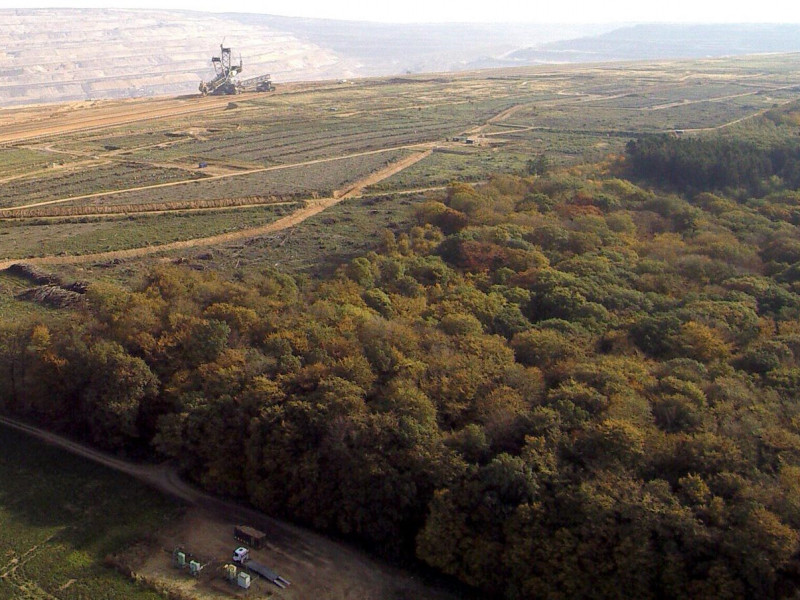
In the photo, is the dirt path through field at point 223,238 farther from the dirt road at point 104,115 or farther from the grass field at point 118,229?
the dirt road at point 104,115

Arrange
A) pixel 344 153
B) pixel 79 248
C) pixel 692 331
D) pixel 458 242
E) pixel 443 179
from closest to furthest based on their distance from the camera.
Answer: pixel 692 331
pixel 458 242
pixel 79 248
pixel 443 179
pixel 344 153

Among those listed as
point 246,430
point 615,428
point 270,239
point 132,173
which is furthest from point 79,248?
point 615,428

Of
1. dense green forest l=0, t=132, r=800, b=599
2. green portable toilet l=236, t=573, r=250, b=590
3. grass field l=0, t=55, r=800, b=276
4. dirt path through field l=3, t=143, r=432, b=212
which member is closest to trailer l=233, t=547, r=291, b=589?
green portable toilet l=236, t=573, r=250, b=590

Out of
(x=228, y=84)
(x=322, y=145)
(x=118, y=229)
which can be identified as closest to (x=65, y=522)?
(x=118, y=229)

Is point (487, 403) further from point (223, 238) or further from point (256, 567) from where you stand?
point (223, 238)

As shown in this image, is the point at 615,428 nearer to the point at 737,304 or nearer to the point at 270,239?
the point at 737,304

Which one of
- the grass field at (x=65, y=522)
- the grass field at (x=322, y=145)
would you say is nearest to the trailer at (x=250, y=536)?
the grass field at (x=65, y=522)
